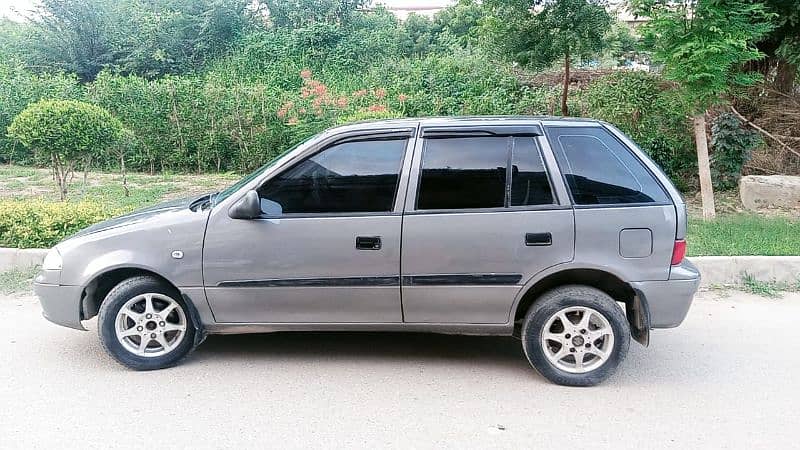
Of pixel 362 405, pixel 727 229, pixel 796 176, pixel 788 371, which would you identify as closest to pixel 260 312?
pixel 362 405

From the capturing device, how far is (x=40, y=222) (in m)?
7.00

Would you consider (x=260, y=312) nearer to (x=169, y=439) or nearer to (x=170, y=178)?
(x=169, y=439)

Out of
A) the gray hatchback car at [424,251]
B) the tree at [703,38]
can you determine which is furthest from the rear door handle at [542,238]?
the tree at [703,38]

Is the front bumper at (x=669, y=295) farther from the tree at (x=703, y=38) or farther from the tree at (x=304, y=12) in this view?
the tree at (x=304, y=12)

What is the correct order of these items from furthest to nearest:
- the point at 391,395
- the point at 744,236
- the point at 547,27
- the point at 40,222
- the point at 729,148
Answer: the point at 729,148, the point at 547,27, the point at 744,236, the point at 40,222, the point at 391,395

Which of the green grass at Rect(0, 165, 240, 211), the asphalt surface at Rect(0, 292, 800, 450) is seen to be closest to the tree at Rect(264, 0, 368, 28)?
the green grass at Rect(0, 165, 240, 211)

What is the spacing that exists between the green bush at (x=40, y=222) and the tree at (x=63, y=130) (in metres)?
1.21

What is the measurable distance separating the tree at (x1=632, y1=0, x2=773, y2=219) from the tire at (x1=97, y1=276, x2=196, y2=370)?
629cm

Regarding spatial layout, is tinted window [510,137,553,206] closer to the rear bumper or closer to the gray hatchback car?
the gray hatchback car

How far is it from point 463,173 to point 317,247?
1.07 metres

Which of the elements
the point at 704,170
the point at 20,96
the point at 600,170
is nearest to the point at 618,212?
the point at 600,170

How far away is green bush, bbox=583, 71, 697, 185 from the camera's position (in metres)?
9.65

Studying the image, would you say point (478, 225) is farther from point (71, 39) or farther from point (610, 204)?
point (71, 39)

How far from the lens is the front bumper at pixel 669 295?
4.12 meters
